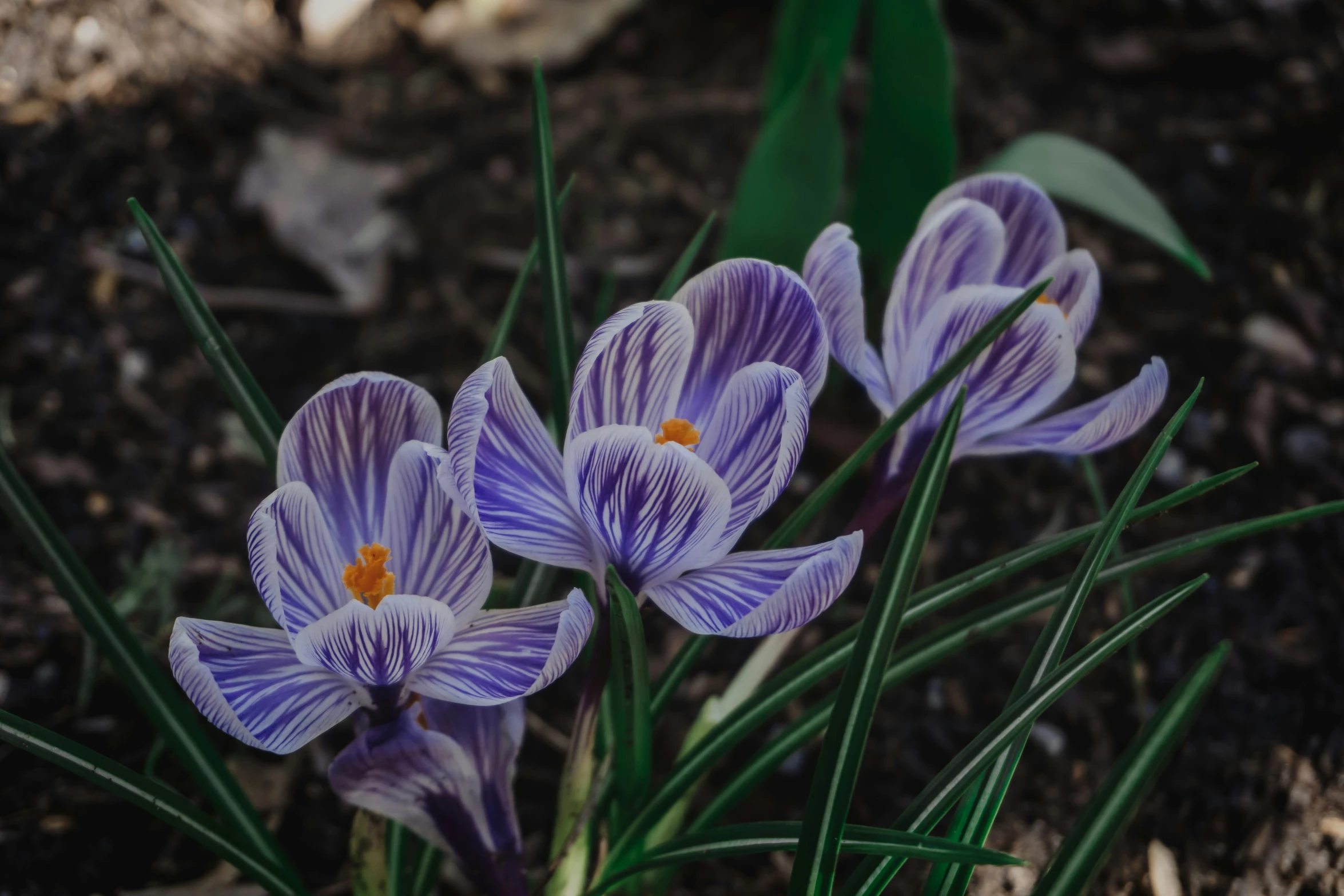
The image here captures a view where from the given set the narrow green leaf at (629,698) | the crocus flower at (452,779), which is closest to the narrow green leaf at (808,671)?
the narrow green leaf at (629,698)

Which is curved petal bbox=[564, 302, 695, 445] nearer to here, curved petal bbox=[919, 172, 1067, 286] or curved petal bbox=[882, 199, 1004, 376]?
curved petal bbox=[882, 199, 1004, 376]

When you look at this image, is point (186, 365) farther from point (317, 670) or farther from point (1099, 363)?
point (1099, 363)

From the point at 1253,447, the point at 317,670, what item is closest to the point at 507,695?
the point at 317,670

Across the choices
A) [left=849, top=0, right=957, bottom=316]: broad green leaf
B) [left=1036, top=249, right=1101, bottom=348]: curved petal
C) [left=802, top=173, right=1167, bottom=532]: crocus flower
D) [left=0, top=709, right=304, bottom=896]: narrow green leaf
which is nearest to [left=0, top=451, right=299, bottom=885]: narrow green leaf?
[left=0, top=709, right=304, bottom=896]: narrow green leaf

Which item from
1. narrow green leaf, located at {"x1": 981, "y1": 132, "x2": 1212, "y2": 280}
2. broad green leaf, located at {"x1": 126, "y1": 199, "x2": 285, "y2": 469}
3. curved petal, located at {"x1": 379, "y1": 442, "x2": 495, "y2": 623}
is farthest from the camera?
narrow green leaf, located at {"x1": 981, "y1": 132, "x2": 1212, "y2": 280}

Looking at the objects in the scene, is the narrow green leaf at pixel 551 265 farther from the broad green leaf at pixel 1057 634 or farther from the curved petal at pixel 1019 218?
the broad green leaf at pixel 1057 634

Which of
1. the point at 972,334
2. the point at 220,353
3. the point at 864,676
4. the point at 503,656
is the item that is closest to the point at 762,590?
the point at 864,676
